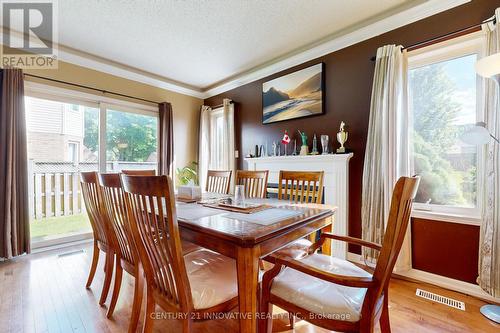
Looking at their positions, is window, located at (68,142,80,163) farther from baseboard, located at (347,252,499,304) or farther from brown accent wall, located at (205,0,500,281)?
baseboard, located at (347,252,499,304)

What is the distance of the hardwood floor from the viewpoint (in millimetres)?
1485

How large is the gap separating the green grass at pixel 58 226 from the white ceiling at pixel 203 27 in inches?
92.1

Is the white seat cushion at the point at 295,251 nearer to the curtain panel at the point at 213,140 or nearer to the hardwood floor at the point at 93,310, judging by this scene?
the hardwood floor at the point at 93,310

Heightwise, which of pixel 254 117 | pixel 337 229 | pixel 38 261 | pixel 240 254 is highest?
pixel 254 117

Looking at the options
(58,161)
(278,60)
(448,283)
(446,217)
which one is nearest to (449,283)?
(448,283)

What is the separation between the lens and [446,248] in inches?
78.2

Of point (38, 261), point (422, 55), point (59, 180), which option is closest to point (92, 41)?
point (59, 180)

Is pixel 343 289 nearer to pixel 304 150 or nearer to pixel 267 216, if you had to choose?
pixel 267 216

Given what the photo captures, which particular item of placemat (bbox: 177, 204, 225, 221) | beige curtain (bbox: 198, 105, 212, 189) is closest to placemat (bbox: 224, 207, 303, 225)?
placemat (bbox: 177, 204, 225, 221)

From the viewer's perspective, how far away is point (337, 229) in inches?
101

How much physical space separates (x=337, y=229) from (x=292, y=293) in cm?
173

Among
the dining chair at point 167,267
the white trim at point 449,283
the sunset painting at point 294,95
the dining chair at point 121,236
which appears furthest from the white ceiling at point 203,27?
the white trim at point 449,283

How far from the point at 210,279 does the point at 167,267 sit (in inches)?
10.8

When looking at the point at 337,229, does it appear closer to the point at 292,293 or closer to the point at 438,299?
the point at 438,299
